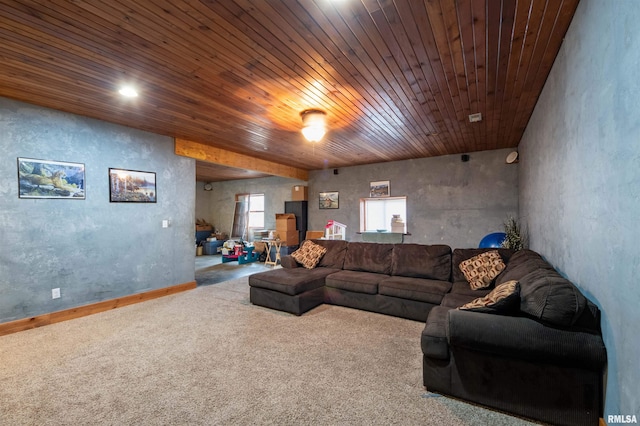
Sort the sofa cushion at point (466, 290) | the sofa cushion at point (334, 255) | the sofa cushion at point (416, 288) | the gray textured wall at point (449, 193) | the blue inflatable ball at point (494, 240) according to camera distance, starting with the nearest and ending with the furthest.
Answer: the sofa cushion at point (466, 290) < the sofa cushion at point (416, 288) < the sofa cushion at point (334, 255) < the blue inflatable ball at point (494, 240) < the gray textured wall at point (449, 193)

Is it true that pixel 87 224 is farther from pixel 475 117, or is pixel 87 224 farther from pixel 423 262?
pixel 475 117

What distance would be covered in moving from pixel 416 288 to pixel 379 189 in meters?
3.86

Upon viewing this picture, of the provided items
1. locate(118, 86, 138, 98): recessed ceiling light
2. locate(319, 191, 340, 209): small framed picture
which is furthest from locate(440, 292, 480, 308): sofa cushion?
locate(319, 191, 340, 209): small framed picture

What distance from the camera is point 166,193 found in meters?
4.64

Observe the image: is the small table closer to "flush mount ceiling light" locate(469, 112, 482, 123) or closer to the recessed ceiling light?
the recessed ceiling light

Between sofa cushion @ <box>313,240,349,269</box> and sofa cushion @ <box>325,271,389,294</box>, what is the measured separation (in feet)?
1.29

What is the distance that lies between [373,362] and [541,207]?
250 cm

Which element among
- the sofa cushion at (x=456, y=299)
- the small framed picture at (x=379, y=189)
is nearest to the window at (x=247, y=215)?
the small framed picture at (x=379, y=189)

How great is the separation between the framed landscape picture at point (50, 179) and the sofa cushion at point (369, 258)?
3.75 m

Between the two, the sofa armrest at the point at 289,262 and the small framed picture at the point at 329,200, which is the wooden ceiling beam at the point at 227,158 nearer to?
the small framed picture at the point at 329,200

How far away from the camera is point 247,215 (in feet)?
31.3

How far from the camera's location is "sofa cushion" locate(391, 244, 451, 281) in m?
3.66

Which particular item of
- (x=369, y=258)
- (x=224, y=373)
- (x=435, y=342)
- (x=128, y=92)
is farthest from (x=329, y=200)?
(x=435, y=342)

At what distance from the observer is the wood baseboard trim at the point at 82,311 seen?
315 cm
